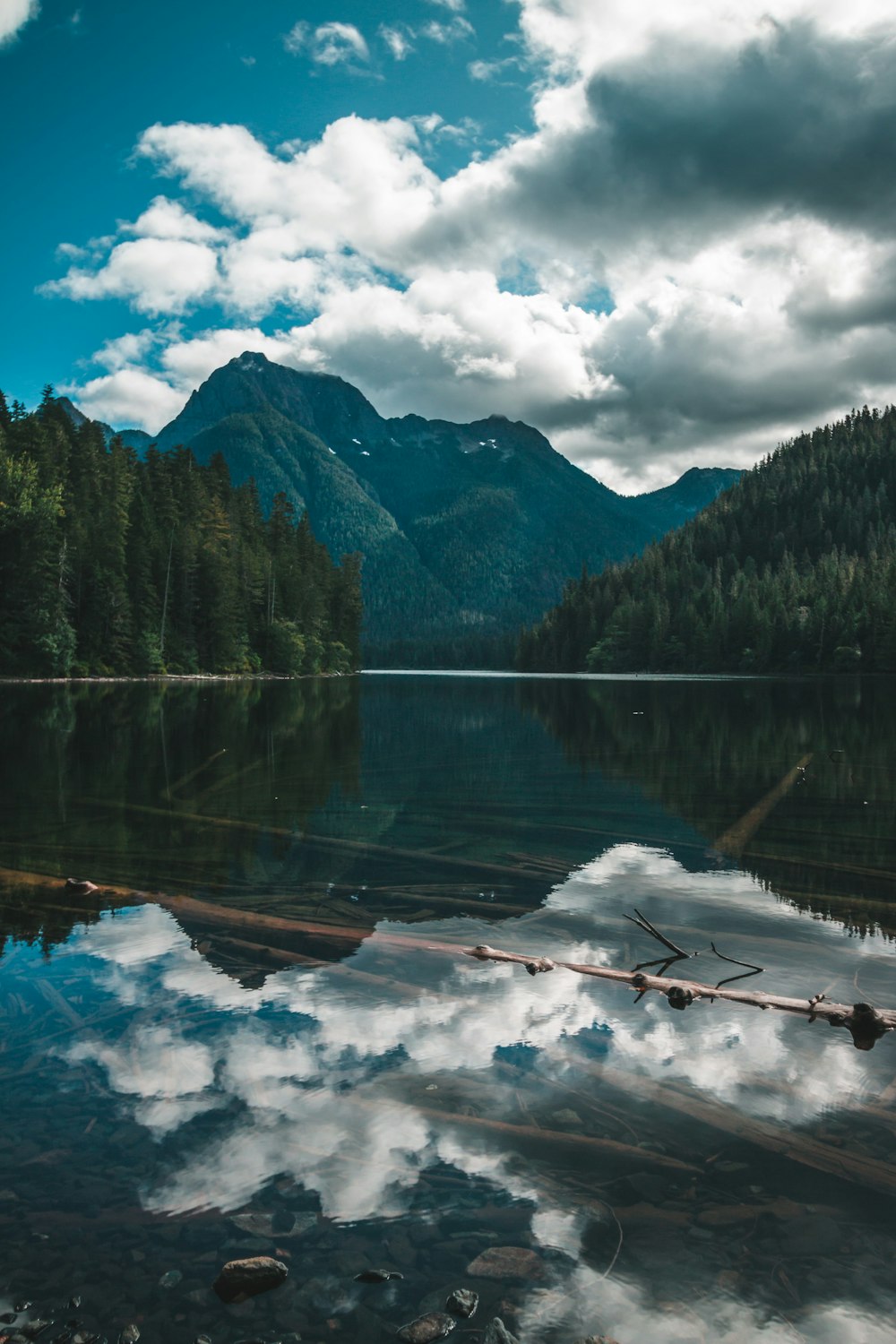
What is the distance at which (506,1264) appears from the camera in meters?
5.16

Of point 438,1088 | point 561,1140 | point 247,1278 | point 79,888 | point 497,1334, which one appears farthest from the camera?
point 79,888

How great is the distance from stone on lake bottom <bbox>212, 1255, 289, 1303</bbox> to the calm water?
0.09 metres

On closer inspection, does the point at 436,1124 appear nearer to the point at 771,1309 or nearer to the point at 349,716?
the point at 771,1309

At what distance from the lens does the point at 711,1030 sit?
8641 mm

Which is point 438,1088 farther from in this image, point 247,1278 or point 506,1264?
point 247,1278

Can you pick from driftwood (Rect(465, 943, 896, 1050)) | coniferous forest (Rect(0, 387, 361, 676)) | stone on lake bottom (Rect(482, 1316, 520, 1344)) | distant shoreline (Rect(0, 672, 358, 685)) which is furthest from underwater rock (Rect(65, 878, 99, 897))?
distant shoreline (Rect(0, 672, 358, 685))

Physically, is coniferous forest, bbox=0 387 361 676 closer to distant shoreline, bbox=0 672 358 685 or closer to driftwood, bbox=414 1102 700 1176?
distant shoreline, bbox=0 672 358 685

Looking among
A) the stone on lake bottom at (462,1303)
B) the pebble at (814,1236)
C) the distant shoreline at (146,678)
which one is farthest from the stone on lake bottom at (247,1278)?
the distant shoreline at (146,678)

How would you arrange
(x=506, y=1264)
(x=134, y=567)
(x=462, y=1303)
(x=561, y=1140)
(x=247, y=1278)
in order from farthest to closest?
(x=134, y=567)
(x=561, y=1140)
(x=506, y=1264)
(x=247, y=1278)
(x=462, y=1303)

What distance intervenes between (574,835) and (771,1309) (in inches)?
553

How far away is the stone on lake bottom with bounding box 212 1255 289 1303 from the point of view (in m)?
4.88

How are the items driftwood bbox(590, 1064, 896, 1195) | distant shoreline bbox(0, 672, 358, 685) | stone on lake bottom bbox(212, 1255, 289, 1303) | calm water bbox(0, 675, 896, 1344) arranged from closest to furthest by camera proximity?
stone on lake bottom bbox(212, 1255, 289, 1303) < calm water bbox(0, 675, 896, 1344) < driftwood bbox(590, 1064, 896, 1195) < distant shoreline bbox(0, 672, 358, 685)

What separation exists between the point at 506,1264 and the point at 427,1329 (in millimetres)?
756

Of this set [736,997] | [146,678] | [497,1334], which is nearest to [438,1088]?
[497,1334]
